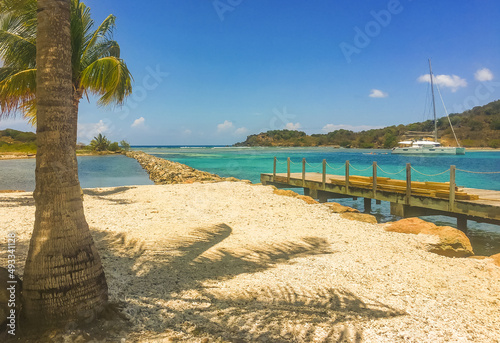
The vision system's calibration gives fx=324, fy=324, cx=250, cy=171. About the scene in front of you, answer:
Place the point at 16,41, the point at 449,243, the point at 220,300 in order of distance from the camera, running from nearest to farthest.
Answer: the point at 220,300
the point at 449,243
the point at 16,41

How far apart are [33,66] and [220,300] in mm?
10744

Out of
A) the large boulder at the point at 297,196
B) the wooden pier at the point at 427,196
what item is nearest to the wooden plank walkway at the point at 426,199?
the wooden pier at the point at 427,196

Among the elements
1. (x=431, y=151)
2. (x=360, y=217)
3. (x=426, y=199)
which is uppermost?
(x=431, y=151)

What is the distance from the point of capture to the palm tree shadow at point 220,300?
10.5 ft

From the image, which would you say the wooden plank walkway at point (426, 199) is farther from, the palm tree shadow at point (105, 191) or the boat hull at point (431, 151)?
the boat hull at point (431, 151)

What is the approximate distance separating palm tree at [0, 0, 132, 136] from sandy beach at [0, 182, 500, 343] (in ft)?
12.3

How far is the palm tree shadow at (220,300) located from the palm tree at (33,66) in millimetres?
5836

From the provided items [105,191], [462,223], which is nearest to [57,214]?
[462,223]

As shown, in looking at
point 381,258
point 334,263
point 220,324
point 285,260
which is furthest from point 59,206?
point 381,258

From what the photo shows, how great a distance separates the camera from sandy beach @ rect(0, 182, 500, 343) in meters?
3.30

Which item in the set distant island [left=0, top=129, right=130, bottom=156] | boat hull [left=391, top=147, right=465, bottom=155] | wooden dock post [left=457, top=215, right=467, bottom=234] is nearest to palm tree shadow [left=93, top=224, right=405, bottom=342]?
wooden dock post [left=457, top=215, right=467, bottom=234]

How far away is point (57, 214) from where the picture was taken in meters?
2.94

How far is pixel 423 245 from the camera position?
22.4 feet

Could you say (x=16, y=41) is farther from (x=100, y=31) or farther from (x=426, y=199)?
(x=426, y=199)
